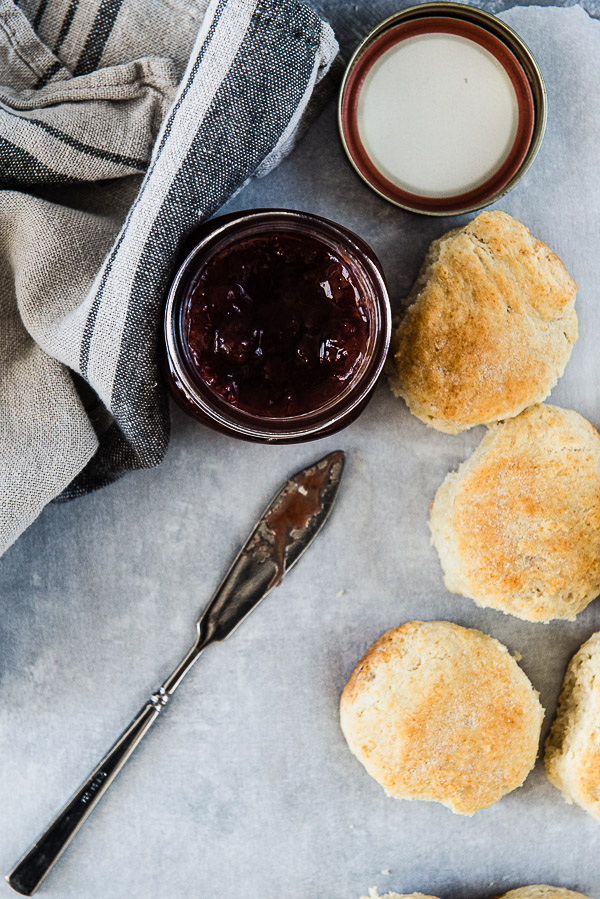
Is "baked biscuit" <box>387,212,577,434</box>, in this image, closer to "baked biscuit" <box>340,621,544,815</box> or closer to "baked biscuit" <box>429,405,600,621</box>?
"baked biscuit" <box>429,405,600,621</box>

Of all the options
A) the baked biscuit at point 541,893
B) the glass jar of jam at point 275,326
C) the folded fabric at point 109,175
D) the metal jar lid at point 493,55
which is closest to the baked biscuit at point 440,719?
the baked biscuit at point 541,893

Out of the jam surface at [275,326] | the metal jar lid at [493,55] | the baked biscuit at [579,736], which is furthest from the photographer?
the baked biscuit at [579,736]

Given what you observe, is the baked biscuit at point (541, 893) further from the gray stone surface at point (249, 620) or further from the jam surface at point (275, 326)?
the jam surface at point (275, 326)

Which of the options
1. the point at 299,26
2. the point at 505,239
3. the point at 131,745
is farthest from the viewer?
the point at 131,745

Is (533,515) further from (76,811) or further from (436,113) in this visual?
(76,811)

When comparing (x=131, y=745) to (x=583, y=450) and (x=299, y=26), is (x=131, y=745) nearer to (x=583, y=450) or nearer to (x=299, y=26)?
(x=583, y=450)

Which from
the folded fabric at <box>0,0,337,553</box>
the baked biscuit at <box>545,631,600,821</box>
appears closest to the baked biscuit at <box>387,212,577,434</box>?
the folded fabric at <box>0,0,337,553</box>

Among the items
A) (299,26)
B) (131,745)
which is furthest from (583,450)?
(131,745)
